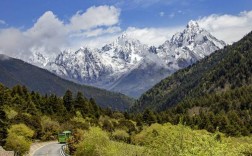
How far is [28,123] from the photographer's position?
12188cm

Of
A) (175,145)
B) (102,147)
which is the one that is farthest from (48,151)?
(175,145)

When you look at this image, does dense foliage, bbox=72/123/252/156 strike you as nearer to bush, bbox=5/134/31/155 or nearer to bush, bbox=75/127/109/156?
bush, bbox=75/127/109/156

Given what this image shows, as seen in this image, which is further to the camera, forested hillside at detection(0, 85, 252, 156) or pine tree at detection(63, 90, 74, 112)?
pine tree at detection(63, 90, 74, 112)

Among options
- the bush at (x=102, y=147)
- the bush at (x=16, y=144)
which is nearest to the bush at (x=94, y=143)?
the bush at (x=102, y=147)

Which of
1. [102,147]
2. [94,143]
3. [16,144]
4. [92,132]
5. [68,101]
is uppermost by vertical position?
[68,101]

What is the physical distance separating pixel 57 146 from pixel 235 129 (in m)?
79.0

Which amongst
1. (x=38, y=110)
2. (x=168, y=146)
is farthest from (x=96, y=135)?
(x=38, y=110)

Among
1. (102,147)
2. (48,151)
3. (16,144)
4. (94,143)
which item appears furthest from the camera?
(48,151)

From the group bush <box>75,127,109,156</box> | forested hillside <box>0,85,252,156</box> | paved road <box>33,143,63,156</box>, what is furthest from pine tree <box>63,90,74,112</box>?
bush <box>75,127,109,156</box>

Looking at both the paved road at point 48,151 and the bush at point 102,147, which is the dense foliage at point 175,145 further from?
the paved road at point 48,151

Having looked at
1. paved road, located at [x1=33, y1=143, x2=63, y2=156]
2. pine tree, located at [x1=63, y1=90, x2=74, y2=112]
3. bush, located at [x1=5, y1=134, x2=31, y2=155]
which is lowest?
paved road, located at [x1=33, y1=143, x2=63, y2=156]

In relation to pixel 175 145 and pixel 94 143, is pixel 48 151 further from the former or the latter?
pixel 175 145

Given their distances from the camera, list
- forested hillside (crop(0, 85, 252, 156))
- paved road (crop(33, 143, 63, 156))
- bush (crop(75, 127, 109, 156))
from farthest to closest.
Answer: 1. paved road (crop(33, 143, 63, 156))
2. bush (crop(75, 127, 109, 156))
3. forested hillside (crop(0, 85, 252, 156))

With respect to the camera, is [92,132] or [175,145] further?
[92,132]
